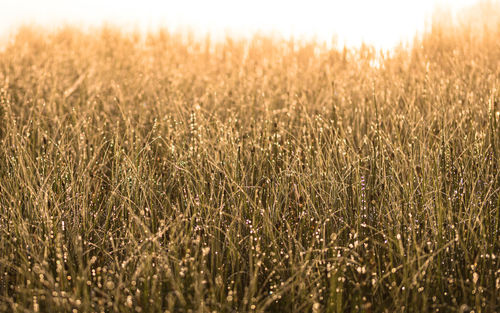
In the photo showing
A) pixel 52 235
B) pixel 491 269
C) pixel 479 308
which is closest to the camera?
pixel 479 308

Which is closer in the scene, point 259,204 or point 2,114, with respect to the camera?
point 259,204

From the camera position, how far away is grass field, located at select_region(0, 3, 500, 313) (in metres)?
2.27

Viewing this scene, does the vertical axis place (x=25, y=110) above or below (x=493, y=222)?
above

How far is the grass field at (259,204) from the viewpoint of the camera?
7.45 ft

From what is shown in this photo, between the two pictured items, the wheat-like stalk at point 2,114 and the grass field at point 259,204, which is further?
the wheat-like stalk at point 2,114

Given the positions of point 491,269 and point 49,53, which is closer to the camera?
point 491,269

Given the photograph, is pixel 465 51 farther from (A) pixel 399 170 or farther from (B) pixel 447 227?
(B) pixel 447 227

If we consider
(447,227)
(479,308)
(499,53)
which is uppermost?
(499,53)

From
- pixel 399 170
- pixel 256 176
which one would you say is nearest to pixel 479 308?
pixel 399 170

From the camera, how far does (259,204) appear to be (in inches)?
104

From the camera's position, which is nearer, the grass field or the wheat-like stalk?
the grass field

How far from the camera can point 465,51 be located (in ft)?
17.1

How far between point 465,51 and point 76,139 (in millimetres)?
3789

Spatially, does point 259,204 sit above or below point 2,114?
below
